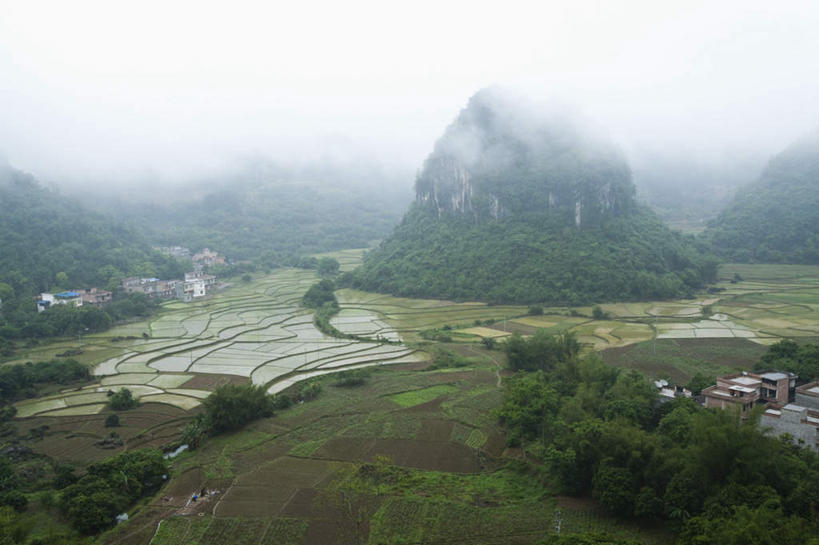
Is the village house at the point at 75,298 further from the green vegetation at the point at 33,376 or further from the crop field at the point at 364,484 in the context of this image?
the crop field at the point at 364,484

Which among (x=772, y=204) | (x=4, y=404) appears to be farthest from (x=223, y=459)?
(x=772, y=204)

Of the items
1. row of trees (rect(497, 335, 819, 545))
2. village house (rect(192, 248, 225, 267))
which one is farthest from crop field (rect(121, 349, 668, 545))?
village house (rect(192, 248, 225, 267))

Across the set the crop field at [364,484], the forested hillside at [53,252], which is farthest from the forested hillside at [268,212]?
the crop field at [364,484]

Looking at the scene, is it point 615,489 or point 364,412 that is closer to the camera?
point 615,489

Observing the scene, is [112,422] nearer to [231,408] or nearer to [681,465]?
[231,408]

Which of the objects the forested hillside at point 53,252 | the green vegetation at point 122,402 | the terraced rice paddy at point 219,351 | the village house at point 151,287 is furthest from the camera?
the village house at point 151,287

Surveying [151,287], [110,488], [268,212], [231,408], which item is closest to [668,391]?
[231,408]

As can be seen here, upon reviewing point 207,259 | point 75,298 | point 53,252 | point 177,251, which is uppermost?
point 53,252
